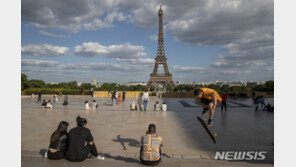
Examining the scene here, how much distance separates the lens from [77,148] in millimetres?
4453

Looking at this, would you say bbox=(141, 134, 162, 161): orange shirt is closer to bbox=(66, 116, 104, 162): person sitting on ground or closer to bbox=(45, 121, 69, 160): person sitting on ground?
bbox=(66, 116, 104, 162): person sitting on ground

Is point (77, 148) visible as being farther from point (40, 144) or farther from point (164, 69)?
point (164, 69)

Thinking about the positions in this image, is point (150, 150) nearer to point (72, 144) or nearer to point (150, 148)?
point (150, 148)

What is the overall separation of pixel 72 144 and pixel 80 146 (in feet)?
0.69

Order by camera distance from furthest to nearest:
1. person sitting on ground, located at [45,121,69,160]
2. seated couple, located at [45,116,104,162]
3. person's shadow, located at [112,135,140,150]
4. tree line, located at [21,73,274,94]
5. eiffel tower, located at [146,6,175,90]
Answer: eiffel tower, located at [146,6,175,90], tree line, located at [21,73,274,94], person's shadow, located at [112,135,140,150], person sitting on ground, located at [45,121,69,160], seated couple, located at [45,116,104,162]

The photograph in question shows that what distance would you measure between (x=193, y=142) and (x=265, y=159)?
2.23 metres

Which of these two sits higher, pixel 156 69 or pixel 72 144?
pixel 156 69

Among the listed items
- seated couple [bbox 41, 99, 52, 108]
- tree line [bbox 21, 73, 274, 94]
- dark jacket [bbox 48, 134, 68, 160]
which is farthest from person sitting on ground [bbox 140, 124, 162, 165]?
tree line [bbox 21, 73, 274, 94]

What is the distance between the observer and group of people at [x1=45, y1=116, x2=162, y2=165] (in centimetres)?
439

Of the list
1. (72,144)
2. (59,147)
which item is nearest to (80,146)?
(72,144)

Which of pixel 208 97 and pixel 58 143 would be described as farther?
pixel 208 97

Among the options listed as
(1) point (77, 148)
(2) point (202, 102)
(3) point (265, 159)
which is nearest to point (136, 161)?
(1) point (77, 148)

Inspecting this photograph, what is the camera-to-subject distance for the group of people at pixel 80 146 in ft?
14.4

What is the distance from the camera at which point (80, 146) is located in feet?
14.7
